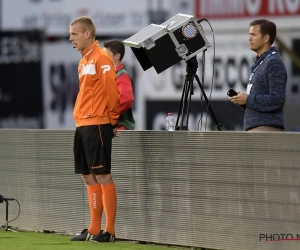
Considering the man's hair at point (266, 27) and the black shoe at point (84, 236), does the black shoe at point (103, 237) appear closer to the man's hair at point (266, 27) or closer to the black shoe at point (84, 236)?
the black shoe at point (84, 236)

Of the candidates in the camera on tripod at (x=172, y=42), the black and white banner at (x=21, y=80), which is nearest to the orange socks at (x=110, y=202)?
the camera on tripod at (x=172, y=42)

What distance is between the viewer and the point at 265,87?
30.5 feet

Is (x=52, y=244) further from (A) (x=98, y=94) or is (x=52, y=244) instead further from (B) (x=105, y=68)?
(B) (x=105, y=68)

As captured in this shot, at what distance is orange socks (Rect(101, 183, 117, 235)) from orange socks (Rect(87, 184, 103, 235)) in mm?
119

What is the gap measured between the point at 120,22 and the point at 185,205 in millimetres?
12302

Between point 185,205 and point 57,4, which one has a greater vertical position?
point 57,4

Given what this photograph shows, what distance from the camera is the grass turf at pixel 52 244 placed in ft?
31.5

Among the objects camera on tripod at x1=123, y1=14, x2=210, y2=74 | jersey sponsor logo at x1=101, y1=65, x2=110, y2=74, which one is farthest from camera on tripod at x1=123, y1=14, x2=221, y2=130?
jersey sponsor logo at x1=101, y1=65, x2=110, y2=74

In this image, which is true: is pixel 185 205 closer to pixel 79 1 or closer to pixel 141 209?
pixel 141 209

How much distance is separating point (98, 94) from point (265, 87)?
4.67ft

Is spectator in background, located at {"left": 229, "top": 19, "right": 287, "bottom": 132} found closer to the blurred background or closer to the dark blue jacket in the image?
the dark blue jacket

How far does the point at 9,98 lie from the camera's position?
74.1 feet

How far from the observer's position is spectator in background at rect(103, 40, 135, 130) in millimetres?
10977

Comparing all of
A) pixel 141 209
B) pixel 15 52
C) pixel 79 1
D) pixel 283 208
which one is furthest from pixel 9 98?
pixel 283 208
